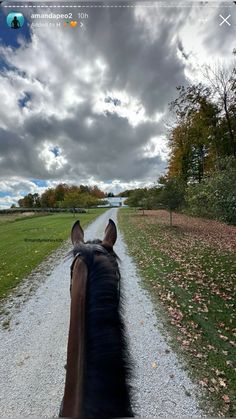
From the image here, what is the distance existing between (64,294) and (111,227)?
3928 mm

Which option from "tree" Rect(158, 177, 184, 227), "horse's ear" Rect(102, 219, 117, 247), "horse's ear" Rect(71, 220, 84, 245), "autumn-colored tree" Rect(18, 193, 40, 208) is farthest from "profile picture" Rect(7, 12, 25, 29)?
"autumn-colored tree" Rect(18, 193, 40, 208)

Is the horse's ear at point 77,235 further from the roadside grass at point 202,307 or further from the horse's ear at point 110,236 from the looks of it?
the roadside grass at point 202,307

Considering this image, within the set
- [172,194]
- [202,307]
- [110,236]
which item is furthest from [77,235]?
[172,194]

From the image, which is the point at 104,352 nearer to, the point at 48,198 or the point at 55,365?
the point at 55,365

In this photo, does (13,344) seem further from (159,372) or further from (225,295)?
(225,295)

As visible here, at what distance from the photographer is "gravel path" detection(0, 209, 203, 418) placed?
6.99ft

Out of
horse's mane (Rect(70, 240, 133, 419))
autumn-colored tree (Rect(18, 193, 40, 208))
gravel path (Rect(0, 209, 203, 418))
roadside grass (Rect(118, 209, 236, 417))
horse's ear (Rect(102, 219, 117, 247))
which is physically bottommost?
roadside grass (Rect(118, 209, 236, 417))

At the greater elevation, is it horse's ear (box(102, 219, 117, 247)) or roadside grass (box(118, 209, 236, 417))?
horse's ear (box(102, 219, 117, 247))

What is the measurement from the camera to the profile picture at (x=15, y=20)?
201 cm

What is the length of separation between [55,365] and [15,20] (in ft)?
13.4

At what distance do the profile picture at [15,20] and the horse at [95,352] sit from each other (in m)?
2.54

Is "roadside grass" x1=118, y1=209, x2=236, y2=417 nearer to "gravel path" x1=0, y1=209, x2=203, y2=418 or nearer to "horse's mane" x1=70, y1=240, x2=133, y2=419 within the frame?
"gravel path" x1=0, y1=209, x2=203, y2=418

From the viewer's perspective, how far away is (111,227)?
166cm

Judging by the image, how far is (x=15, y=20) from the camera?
203 cm
